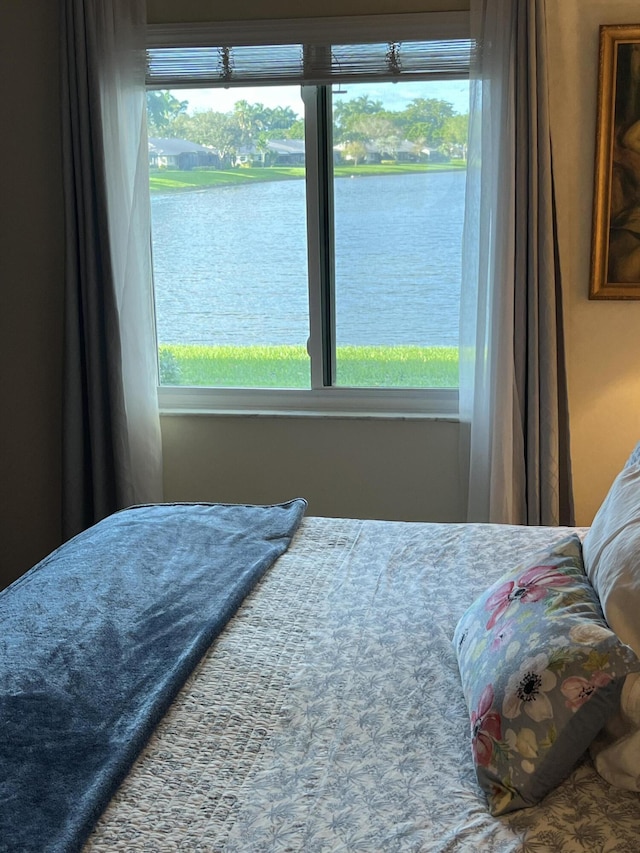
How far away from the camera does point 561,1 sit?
2.86 m

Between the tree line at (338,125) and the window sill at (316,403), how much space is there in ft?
2.85

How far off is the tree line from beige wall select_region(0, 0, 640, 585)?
319 millimetres

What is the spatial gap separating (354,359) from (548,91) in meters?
1.15

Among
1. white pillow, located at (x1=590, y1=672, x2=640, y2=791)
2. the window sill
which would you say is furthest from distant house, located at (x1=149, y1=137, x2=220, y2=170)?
white pillow, located at (x1=590, y1=672, x2=640, y2=791)

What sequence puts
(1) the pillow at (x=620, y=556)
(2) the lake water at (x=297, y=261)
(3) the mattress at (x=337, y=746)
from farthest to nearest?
1. (2) the lake water at (x=297, y=261)
2. (1) the pillow at (x=620, y=556)
3. (3) the mattress at (x=337, y=746)

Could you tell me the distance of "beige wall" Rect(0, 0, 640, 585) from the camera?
2.98 metres

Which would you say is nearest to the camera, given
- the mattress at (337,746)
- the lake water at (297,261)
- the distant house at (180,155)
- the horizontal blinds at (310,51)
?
the mattress at (337,746)

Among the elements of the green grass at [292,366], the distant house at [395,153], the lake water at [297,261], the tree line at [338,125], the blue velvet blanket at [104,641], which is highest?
the tree line at [338,125]

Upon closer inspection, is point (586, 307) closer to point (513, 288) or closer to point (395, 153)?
point (513, 288)

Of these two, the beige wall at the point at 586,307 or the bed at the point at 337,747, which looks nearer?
the bed at the point at 337,747

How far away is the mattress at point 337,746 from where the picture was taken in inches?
46.8

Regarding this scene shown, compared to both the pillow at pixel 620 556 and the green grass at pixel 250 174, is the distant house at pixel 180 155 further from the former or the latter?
the pillow at pixel 620 556

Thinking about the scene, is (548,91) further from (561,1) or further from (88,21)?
(88,21)

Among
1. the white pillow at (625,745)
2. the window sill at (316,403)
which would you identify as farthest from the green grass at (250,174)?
the white pillow at (625,745)
